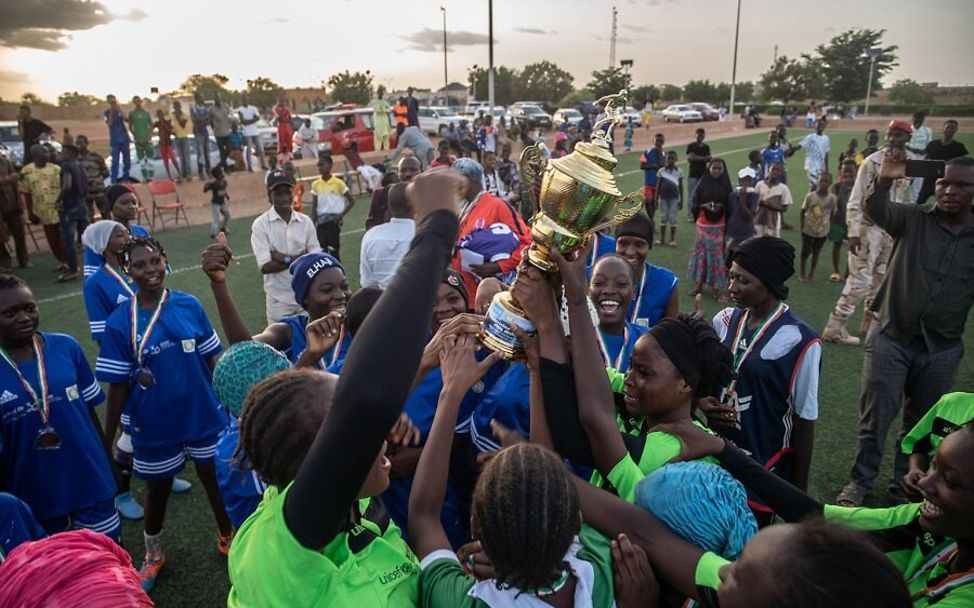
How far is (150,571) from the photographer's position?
358cm

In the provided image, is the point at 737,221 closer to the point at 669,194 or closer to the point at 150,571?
the point at 669,194

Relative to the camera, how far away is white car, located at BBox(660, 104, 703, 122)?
46.2 meters

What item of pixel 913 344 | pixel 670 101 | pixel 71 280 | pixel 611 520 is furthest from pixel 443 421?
pixel 670 101

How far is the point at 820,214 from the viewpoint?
909 centimetres

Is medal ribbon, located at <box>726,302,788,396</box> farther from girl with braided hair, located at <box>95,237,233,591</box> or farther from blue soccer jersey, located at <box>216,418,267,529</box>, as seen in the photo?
girl with braided hair, located at <box>95,237,233,591</box>

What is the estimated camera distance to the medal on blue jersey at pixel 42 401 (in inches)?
115

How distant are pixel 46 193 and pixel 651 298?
11.2 metres

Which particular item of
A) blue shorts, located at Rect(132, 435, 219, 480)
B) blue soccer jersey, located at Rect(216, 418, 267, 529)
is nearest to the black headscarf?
blue soccer jersey, located at Rect(216, 418, 267, 529)

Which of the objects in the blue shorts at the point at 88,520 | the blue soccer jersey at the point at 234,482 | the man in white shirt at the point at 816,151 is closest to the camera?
the blue soccer jersey at the point at 234,482

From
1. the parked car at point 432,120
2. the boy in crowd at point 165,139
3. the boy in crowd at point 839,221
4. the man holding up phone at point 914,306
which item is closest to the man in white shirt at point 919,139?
the boy in crowd at point 839,221

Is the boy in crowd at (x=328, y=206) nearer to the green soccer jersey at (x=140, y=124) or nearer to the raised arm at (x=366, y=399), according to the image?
the raised arm at (x=366, y=399)

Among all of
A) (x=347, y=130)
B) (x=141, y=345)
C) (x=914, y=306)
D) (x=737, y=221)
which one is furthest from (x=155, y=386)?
(x=347, y=130)

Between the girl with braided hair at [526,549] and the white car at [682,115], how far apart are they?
162 ft

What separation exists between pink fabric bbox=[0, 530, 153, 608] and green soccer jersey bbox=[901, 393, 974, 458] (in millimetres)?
2829
